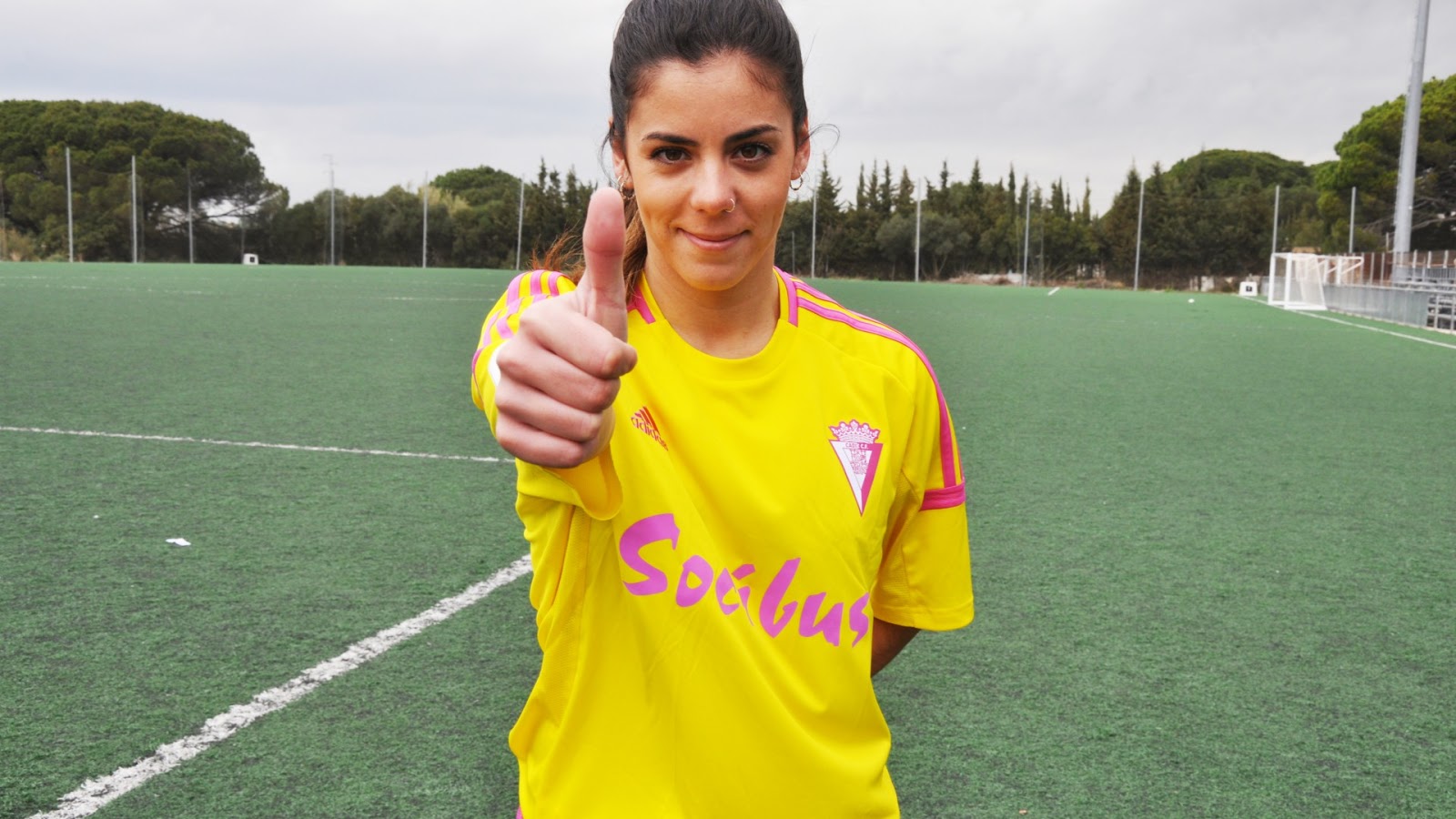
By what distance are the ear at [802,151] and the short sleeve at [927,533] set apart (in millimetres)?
295

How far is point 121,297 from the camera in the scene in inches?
727

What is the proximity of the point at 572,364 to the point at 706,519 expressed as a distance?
37 cm

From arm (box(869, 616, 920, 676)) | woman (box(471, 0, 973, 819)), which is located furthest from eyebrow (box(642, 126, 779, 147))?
arm (box(869, 616, 920, 676))

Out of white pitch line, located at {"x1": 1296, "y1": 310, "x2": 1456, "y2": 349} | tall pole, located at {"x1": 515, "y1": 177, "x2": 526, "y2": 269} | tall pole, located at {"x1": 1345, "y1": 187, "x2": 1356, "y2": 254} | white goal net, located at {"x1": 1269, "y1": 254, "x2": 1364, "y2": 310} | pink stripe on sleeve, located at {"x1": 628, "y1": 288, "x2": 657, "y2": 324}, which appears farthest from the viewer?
tall pole, located at {"x1": 515, "y1": 177, "x2": 526, "y2": 269}

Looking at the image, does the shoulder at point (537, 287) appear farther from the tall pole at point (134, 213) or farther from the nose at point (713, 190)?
the tall pole at point (134, 213)

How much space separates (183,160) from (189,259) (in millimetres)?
6628

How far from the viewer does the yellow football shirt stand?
1.32 meters

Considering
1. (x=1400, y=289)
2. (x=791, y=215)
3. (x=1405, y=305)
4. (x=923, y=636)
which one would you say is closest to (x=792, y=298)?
(x=923, y=636)

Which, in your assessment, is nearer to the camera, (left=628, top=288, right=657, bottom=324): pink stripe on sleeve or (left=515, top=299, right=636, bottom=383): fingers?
(left=515, top=299, right=636, bottom=383): fingers

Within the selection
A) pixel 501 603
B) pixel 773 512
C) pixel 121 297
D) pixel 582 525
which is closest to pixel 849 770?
pixel 773 512

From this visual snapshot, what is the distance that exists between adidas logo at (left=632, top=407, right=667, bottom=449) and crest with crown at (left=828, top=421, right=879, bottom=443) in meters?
0.23

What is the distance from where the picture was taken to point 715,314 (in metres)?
1.47

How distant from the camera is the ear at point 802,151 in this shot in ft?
5.10

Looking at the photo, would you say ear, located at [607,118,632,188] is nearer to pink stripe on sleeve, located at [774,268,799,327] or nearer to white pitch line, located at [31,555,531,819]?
pink stripe on sleeve, located at [774,268,799,327]
